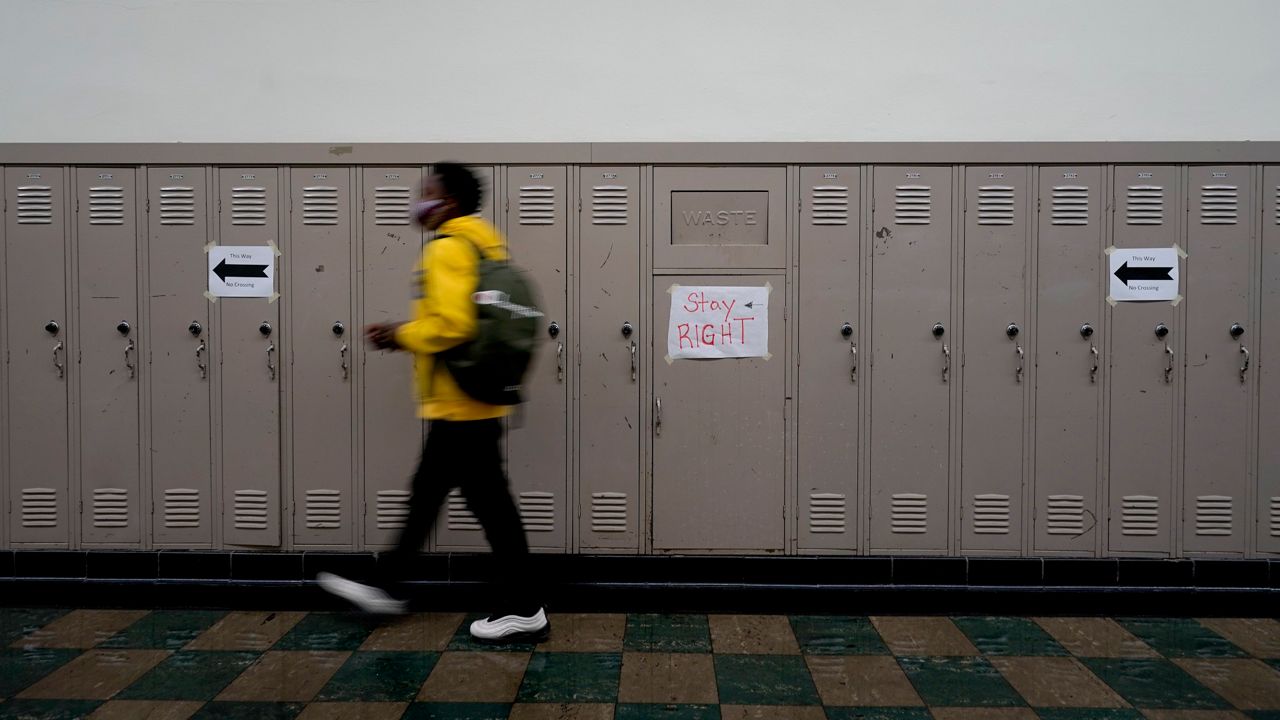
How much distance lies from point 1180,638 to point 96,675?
14.9 ft

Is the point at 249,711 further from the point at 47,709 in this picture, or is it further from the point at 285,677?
the point at 47,709

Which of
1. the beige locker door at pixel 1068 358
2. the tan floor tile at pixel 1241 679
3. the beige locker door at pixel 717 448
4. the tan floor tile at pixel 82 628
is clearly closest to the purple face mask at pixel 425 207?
the beige locker door at pixel 717 448

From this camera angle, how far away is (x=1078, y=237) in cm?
336

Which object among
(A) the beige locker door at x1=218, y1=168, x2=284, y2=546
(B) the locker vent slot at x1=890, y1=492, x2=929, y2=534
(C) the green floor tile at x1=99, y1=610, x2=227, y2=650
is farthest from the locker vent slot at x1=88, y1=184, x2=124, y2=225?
(B) the locker vent slot at x1=890, y1=492, x2=929, y2=534

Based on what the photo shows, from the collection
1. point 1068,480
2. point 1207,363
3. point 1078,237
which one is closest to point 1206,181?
point 1078,237

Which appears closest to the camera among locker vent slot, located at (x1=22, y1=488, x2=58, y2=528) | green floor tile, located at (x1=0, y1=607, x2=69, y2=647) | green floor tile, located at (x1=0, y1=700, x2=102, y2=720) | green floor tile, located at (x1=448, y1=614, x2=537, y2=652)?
green floor tile, located at (x1=0, y1=700, x2=102, y2=720)

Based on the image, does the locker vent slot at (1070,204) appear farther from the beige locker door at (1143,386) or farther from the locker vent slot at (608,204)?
the locker vent slot at (608,204)

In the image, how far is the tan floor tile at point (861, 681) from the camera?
2.48m

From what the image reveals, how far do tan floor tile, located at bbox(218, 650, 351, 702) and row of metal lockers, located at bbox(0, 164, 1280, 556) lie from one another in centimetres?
73

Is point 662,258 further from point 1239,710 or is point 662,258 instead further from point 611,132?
point 1239,710

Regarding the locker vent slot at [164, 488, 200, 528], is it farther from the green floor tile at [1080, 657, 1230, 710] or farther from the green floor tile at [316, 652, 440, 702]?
the green floor tile at [1080, 657, 1230, 710]

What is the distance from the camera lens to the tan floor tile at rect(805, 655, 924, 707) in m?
2.48

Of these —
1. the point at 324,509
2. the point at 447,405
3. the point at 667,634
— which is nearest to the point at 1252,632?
the point at 667,634

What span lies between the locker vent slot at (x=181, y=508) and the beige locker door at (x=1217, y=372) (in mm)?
4988
